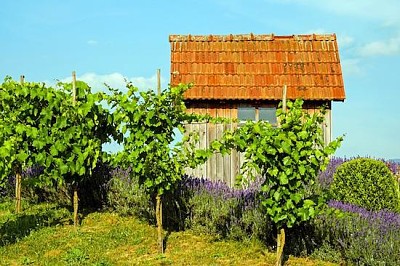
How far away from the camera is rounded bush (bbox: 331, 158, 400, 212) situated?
12.0 m

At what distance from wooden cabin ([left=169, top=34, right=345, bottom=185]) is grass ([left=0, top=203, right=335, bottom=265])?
5.41 metres

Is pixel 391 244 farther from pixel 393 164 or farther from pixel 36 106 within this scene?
pixel 393 164

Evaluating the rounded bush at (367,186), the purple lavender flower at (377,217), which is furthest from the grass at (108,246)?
the rounded bush at (367,186)

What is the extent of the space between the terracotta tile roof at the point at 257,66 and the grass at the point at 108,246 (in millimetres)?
7346

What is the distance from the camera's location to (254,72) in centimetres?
1933

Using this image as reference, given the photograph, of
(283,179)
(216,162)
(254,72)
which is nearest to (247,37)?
(254,72)

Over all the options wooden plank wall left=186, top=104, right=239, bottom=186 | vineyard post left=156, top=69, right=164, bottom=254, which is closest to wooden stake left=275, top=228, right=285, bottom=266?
vineyard post left=156, top=69, right=164, bottom=254

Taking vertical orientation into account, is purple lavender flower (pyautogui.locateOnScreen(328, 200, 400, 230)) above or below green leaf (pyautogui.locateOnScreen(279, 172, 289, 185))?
below

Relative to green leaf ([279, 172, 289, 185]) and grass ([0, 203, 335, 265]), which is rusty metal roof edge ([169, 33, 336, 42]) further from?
green leaf ([279, 172, 289, 185])

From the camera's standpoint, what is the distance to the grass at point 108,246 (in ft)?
31.0

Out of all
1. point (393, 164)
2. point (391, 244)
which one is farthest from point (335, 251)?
point (393, 164)

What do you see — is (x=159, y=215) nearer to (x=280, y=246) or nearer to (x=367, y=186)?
(x=280, y=246)

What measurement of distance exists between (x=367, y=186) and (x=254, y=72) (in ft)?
26.8

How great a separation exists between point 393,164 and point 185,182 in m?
10.0
